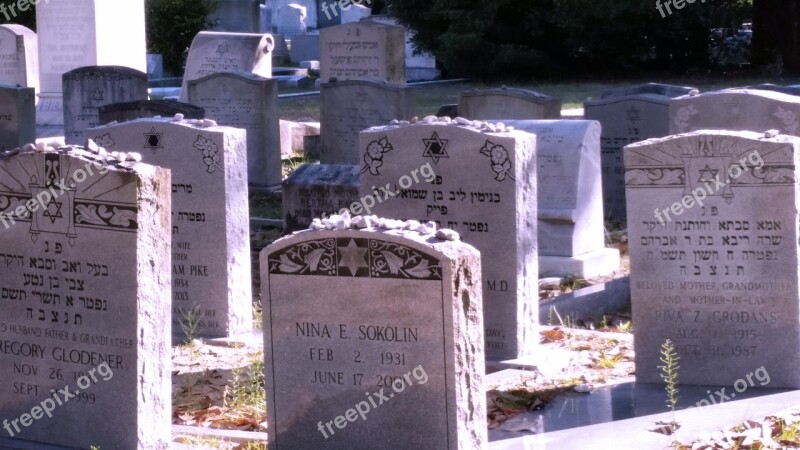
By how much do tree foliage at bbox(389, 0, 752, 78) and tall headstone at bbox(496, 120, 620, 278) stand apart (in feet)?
56.0

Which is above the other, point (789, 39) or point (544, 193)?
point (789, 39)

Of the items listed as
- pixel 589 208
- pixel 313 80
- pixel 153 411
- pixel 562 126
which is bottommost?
pixel 153 411

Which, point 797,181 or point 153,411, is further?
point 797,181

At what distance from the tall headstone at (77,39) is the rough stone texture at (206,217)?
9104 mm

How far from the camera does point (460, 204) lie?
21.5 ft

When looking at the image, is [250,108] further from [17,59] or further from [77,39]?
[17,59]

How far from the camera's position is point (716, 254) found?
5.84m

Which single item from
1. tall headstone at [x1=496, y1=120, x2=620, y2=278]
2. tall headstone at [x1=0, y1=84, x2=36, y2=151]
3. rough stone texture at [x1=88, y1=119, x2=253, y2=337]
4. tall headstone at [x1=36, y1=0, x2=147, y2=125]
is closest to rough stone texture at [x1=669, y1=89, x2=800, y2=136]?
tall headstone at [x1=496, y1=120, x2=620, y2=278]

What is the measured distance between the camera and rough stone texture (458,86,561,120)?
11.1 metres

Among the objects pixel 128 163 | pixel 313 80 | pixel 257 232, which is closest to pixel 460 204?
pixel 128 163

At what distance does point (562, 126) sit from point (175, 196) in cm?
326

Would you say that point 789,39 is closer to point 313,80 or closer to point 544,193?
point 313,80

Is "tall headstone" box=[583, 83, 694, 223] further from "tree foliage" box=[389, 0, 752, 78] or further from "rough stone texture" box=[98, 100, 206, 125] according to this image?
"tree foliage" box=[389, 0, 752, 78]

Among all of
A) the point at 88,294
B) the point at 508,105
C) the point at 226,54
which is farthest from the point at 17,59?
the point at 88,294
